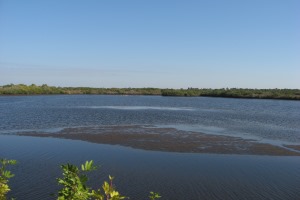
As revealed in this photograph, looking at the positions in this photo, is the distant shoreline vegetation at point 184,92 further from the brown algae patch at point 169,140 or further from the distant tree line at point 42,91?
the brown algae patch at point 169,140

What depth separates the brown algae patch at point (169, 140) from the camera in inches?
657

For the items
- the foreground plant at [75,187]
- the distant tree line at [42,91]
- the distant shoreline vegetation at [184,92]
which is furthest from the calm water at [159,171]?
the distant tree line at [42,91]

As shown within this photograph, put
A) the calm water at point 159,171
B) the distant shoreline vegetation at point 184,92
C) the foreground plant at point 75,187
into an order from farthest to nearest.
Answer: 1. the distant shoreline vegetation at point 184,92
2. the calm water at point 159,171
3. the foreground plant at point 75,187

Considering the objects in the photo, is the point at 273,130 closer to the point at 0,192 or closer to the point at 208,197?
the point at 208,197

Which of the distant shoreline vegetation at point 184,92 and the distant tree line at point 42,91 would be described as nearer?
the distant shoreline vegetation at point 184,92

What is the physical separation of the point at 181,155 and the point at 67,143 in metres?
6.33

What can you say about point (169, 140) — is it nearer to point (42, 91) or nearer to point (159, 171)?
point (159, 171)

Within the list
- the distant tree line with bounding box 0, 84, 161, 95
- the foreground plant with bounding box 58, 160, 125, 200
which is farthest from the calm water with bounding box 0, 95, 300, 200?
the distant tree line with bounding box 0, 84, 161, 95

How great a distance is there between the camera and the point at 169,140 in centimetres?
1916

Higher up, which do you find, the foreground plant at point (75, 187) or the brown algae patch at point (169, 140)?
the foreground plant at point (75, 187)

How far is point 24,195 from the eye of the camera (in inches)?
379

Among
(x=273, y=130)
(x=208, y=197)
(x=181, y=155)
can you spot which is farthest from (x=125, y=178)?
(x=273, y=130)

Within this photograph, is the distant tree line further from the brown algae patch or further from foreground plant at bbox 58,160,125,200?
foreground plant at bbox 58,160,125,200

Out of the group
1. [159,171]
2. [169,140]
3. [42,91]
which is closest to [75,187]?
[159,171]
